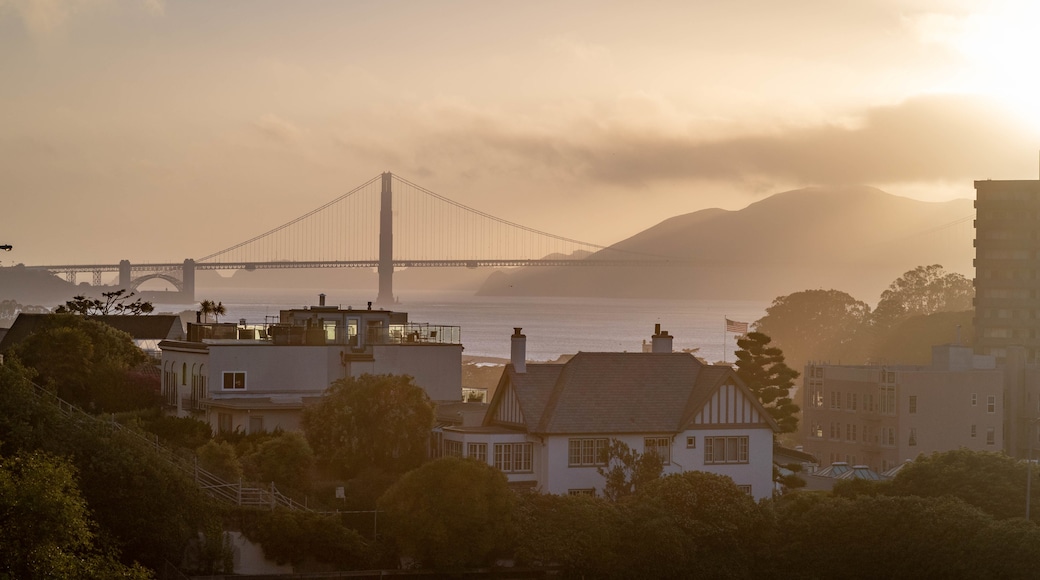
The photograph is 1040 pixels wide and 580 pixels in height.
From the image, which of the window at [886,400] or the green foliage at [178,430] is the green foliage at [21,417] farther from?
Result: the window at [886,400]

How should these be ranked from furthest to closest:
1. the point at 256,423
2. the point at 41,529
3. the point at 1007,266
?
the point at 1007,266 → the point at 256,423 → the point at 41,529

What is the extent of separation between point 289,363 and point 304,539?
19628 mm

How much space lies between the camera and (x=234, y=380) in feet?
218

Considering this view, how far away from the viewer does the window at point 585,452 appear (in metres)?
58.5

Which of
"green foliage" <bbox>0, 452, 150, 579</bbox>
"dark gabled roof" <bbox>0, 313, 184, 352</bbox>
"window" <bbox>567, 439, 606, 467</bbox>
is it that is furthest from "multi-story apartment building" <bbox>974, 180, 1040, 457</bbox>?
"green foliage" <bbox>0, 452, 150, 579</bbox>

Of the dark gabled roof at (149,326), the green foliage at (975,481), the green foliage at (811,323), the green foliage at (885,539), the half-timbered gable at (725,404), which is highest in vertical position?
the green foliage at (811,323)

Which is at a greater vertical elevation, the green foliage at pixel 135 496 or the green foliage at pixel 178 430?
the green foliage at pixel 178 430

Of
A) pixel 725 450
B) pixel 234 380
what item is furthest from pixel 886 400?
pixel 234 380

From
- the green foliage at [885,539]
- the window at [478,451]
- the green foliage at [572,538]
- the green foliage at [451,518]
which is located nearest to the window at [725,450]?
the green foliage at [885,539]

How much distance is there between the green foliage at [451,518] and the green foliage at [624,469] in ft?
26.8

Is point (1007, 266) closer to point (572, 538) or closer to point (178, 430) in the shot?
point (178, 430)

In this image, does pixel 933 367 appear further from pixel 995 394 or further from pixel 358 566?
pixel 358 566

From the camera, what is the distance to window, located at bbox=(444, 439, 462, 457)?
5781cm

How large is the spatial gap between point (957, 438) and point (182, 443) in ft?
188
